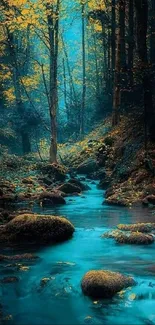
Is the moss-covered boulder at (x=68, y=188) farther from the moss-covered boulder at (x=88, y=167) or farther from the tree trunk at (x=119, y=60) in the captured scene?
the tree trunk at (x=119, y=60)

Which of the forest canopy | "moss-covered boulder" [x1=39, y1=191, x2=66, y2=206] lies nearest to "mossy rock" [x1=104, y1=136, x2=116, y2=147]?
the forest canopy

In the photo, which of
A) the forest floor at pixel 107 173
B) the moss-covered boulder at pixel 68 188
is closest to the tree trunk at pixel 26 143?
the forest floor at pixel 107 173

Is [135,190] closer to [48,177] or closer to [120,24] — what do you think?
[48,177]

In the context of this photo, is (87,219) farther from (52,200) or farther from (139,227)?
(52,200)

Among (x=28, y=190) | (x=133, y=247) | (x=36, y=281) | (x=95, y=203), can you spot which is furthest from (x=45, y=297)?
(x=28, y=190)

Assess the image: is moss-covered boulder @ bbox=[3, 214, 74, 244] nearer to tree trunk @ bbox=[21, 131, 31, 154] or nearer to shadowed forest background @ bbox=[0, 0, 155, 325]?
shadowed forest background @ bbox=[0, 0, 155, 325]

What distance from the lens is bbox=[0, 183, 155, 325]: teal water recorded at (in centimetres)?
589

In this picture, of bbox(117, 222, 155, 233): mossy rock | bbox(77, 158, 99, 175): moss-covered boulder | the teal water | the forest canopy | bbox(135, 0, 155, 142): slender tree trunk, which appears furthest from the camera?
bbox(77, 158, 99, 175): moss-covered boulder

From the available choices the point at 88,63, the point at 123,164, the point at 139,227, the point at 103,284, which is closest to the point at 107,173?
the point at 123,164

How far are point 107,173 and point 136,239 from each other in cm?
1152

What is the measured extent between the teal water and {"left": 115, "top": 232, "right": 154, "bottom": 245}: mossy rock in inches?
8.9

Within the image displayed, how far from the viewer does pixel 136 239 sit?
955 centimetres

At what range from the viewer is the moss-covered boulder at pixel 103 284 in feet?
21.1

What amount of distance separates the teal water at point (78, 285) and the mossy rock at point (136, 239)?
23 cm
